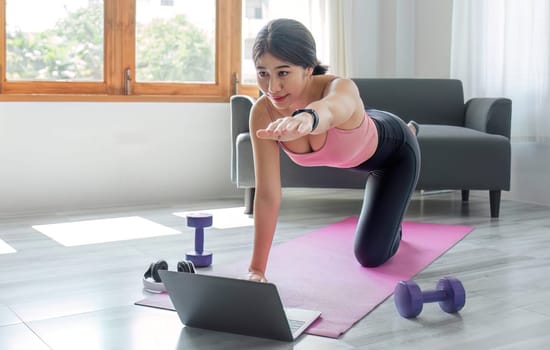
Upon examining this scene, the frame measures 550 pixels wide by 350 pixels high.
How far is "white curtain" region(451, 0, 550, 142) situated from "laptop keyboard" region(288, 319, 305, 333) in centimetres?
281

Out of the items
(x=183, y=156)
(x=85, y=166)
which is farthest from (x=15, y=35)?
(x=183, y=156)

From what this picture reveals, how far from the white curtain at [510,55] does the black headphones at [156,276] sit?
8.94ft

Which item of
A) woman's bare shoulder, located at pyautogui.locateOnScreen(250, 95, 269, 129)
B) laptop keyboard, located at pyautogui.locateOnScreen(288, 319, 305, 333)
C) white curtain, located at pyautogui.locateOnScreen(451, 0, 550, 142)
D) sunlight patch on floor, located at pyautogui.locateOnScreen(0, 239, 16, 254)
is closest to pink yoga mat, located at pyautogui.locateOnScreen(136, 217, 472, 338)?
laptop keyboard, located at pyautogui.locateOnScreen(288, 319, 305, 333)

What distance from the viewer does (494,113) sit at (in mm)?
3975

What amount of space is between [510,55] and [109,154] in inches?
97.5

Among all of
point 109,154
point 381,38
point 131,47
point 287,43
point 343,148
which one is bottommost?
point 109,154

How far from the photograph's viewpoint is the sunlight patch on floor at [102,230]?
322 centimetres

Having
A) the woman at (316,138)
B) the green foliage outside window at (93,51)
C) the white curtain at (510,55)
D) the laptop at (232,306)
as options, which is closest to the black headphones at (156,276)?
the woman at (316,138)

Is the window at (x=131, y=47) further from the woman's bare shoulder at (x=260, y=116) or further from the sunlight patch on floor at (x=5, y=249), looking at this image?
the woman's bare shoulder at (x=260, y=116)

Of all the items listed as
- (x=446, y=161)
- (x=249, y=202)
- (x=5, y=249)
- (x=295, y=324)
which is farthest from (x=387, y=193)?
(x=5, y=249)

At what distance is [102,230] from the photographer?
344 centimetres

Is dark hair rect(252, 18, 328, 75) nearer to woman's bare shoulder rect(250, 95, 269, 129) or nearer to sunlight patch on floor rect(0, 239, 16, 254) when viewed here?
woman's bare shoulder rect(250, 95, 269, 129)

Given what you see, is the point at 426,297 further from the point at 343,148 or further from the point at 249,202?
the point at 249,202

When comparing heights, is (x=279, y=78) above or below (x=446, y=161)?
above
